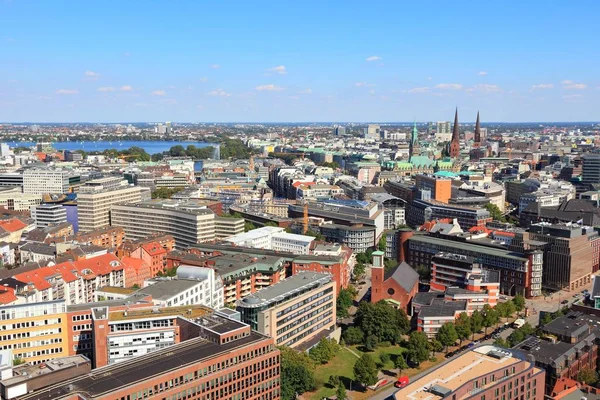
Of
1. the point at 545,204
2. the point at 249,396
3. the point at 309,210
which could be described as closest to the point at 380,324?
the point at 249,396

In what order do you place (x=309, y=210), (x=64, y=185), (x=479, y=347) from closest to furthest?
(x=479, y=347), (x=309, y=210), (x=64, y=185)

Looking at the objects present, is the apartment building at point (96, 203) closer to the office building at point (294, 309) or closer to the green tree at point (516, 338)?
the office building at point (294, 309)

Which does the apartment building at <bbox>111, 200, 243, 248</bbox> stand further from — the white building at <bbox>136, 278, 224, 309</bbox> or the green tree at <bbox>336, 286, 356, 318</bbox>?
the green tree at <bbox>336, 286, 356, 318</bbox>

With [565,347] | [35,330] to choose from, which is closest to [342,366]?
[565,347]

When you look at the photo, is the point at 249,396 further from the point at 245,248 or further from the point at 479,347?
the point at 245,248

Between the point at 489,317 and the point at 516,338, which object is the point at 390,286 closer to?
the point at 489,317

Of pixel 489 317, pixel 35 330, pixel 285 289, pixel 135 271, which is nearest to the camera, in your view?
pixel 35 330
